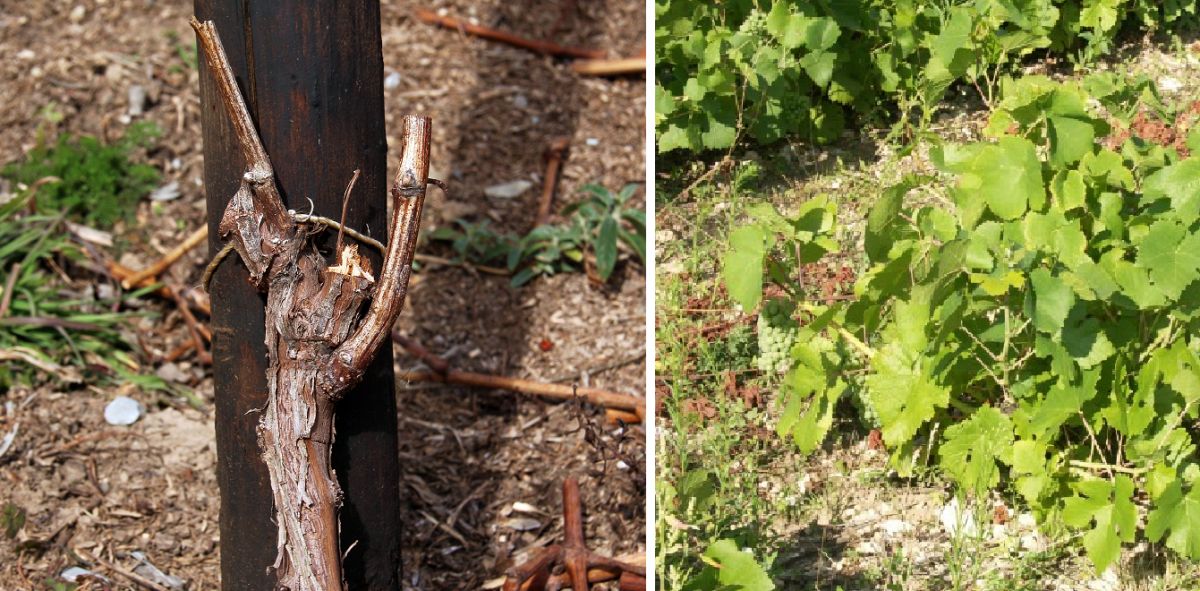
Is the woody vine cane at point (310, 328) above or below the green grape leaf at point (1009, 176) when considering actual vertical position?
below

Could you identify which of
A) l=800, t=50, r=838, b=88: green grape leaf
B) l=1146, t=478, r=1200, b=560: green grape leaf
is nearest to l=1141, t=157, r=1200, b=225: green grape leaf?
l=1146, t=478, r=1200, b=560: green grape leaf

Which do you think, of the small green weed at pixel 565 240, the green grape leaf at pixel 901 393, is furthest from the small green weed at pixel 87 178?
the green grape leaf at pixel 901 393

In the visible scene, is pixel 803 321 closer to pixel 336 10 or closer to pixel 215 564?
pixel 336 10

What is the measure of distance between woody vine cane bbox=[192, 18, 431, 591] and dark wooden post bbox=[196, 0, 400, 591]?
0.04 m

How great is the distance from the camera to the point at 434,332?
3.67 metres

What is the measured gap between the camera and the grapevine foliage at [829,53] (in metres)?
3.12

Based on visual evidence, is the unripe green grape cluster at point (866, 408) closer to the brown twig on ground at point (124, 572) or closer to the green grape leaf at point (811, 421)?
the green grape leaf at point (811, 421)

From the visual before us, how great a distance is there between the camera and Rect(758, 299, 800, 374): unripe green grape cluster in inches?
109

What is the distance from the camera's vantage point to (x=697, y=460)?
105 inches

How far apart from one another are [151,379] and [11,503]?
0.53 meters

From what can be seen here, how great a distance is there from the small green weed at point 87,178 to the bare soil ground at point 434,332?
0.09 m

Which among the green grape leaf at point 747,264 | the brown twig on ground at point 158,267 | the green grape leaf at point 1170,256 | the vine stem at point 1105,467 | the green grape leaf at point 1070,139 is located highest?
the green grape leaf at point 1070,139

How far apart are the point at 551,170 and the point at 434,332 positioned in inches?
30.8

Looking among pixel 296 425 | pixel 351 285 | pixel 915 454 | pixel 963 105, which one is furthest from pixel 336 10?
pixel 963 105
